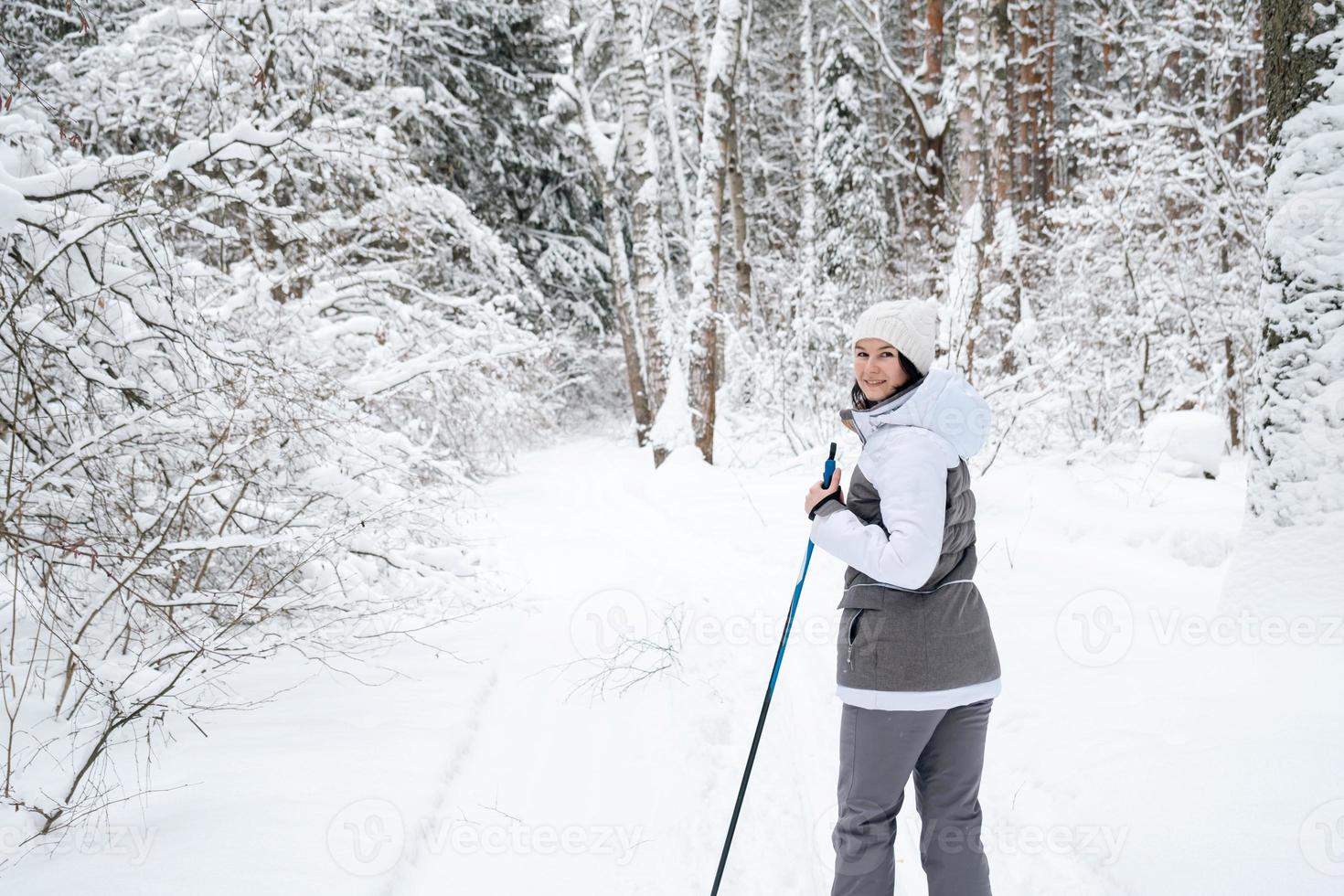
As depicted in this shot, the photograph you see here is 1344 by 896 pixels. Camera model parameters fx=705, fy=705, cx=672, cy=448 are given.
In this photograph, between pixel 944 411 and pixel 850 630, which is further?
pixel 850 630

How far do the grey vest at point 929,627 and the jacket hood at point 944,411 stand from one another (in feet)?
0.32

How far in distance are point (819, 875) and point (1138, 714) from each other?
4.96 feet

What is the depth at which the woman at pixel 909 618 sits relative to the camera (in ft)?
5.76

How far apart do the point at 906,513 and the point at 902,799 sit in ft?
2.67

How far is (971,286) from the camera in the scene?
6.58 m

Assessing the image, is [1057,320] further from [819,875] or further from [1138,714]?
[819,875]

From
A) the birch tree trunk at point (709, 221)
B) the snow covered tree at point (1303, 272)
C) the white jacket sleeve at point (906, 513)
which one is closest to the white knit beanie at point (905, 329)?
the white jacket sleeve at point (906, 513)

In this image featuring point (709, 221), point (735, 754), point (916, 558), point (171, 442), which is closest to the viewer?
point (916, 558)

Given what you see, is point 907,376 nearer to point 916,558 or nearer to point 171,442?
point 916,558

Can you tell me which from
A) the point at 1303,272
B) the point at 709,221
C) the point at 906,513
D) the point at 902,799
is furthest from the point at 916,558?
the point at 709,221

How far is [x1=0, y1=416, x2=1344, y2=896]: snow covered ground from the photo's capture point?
2.31m

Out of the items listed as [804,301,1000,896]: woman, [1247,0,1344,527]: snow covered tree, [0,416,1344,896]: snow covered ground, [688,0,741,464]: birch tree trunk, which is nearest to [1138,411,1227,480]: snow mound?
[0,416,1344,896]: snow covered ground

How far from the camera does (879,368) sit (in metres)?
1.93

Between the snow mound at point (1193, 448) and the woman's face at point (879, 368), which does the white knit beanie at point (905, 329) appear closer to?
the woman's face at point (879, 368)
